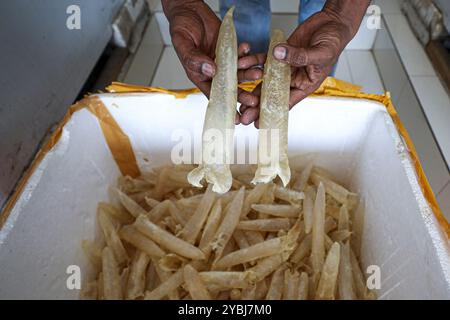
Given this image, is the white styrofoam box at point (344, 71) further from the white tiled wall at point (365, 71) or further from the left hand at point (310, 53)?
the left hand at point (310, 53)

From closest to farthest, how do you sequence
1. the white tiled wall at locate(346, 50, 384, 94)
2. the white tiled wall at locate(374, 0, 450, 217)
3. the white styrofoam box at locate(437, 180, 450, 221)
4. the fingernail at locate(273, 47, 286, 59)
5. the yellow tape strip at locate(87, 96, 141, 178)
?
the fingernail at locate(273, 47, 286, 59), the yellow tape strip at locate(87, 96, 141, 178), the white styrofoam box at locate(437, 180, 450, 221), the white tiled wall at locate(374, 0, 450, 217), the white tiled wall at locate(346, 50, 384, 94)

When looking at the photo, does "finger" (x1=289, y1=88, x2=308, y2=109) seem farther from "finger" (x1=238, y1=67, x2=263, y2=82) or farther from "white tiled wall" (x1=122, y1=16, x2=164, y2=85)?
"white tiled wall" (x1=122, y1=16, x2=164, y2=85)

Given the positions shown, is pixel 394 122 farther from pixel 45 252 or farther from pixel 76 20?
pixel 76 20

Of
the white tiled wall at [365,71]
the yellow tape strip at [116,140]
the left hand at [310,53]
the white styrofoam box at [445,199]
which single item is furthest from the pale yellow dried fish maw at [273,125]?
the white tiled wall at [365,71]

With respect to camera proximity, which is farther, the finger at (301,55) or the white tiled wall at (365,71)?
the white tiled wall at (365,71)

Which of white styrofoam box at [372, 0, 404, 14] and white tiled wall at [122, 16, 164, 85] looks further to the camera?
white styrofoam box at [372, 0, 404, 14]

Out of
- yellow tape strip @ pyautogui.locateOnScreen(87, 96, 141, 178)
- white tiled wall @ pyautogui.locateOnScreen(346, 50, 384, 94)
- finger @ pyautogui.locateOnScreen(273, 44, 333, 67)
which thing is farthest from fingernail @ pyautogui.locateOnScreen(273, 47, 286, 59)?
white tiled wall @ pyautogui.locateOnScreen(346, 50, 384, 94)

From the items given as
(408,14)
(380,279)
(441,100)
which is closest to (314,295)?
(380,279)

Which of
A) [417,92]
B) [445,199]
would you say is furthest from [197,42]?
[417,92]
